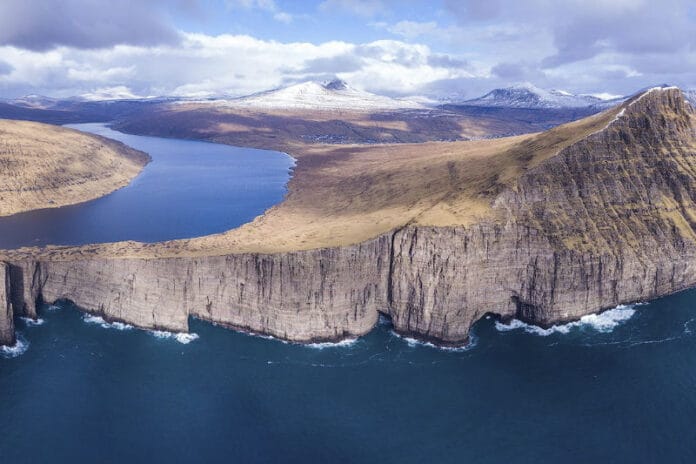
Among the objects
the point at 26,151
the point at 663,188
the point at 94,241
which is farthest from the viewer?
the point at 26,151

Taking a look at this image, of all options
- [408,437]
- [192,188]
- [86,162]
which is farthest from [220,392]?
[86,162]

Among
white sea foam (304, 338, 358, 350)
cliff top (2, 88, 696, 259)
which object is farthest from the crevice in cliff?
white sea foam (304, 338, 358, 350)

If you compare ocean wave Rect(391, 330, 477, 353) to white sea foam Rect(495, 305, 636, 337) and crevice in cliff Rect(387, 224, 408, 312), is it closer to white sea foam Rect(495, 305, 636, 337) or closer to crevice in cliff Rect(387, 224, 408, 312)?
crevice in cliff Rect(387, 224, 408, 312)

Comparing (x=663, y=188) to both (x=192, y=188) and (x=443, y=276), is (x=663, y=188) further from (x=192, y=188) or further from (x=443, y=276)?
(x=192, y=188)

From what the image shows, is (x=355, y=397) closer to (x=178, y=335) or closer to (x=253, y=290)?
(x=253, y=290)

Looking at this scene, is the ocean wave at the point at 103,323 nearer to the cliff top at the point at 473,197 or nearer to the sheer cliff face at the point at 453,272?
the sheer cliff face at the point at 453,272

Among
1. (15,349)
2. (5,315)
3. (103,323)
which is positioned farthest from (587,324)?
(5,315)
